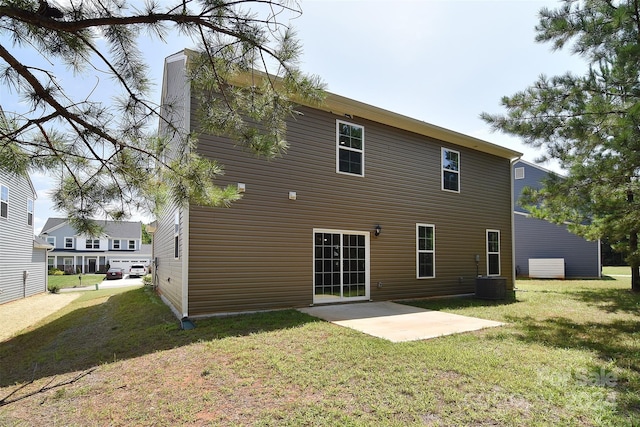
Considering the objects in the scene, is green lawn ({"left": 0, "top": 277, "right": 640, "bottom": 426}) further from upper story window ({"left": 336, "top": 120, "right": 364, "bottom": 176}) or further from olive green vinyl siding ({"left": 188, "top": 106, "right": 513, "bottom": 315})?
upper story window ({"left": 336, "top": 120, "right": 364, "bottom": 176})

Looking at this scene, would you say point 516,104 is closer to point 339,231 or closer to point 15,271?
point 339,231

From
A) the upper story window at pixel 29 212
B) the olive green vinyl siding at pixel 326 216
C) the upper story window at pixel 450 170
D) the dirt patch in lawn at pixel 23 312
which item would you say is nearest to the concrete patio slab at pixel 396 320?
the olive green vinyl siding at pixel 326 216

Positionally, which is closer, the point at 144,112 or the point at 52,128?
the point at 52,128

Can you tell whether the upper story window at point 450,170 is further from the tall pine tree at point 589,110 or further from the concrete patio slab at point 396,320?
the concrete patio slab at point 396,320

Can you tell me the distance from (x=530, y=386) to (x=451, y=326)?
274cm

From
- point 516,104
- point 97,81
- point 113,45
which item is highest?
point 516,104

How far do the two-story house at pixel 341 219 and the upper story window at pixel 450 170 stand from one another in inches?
1.8

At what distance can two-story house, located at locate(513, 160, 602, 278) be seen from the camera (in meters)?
18.0

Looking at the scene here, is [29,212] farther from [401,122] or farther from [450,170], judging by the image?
[450,170]

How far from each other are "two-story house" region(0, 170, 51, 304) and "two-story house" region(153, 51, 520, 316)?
24.0 feet

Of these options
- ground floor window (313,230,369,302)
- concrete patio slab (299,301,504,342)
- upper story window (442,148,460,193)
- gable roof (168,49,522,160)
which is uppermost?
gable roof (168,49,522,160)

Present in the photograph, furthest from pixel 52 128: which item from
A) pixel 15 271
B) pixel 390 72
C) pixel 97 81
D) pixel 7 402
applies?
pixel 15 271

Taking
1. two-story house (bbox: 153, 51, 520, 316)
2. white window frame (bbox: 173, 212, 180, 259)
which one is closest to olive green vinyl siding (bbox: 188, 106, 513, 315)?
two-story house (bbox: 153, 51, 520, 316)

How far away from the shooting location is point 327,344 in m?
4.90
